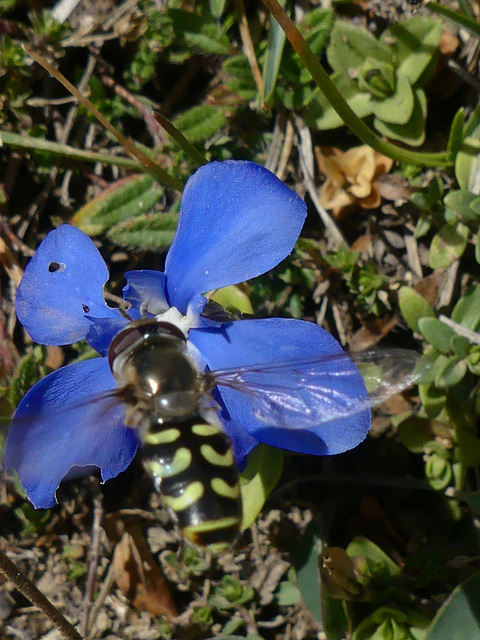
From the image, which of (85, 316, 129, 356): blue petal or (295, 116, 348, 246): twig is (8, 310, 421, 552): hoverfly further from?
(295, 116, 348, 246): twig

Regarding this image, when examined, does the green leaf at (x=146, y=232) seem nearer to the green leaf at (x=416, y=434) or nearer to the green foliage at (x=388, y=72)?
the green foliage at (x=388, y=72)

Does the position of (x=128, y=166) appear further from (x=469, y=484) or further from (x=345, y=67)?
(x=469, y=484)

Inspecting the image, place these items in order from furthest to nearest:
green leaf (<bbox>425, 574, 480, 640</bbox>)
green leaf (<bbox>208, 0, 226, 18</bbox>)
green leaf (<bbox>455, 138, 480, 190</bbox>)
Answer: green leaf (<bbox>208, 0, 226, 18</bbox>) < green leaf (<bbox>455, 138, 480, 190</bbox>) < green leaf (<bbox>425, 574, 480, 640</bbox>)

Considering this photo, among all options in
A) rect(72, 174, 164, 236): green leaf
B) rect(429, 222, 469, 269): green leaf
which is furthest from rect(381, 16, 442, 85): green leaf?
rect(72, 174, 164, 236): green leaf

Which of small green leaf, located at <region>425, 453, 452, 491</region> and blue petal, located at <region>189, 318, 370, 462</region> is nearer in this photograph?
blue petal, located at <region>189, 318, 370, 462</region>

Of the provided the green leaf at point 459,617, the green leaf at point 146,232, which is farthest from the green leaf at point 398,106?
the green leaf at point 459,617

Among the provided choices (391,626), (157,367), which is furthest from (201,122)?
(391,626)
